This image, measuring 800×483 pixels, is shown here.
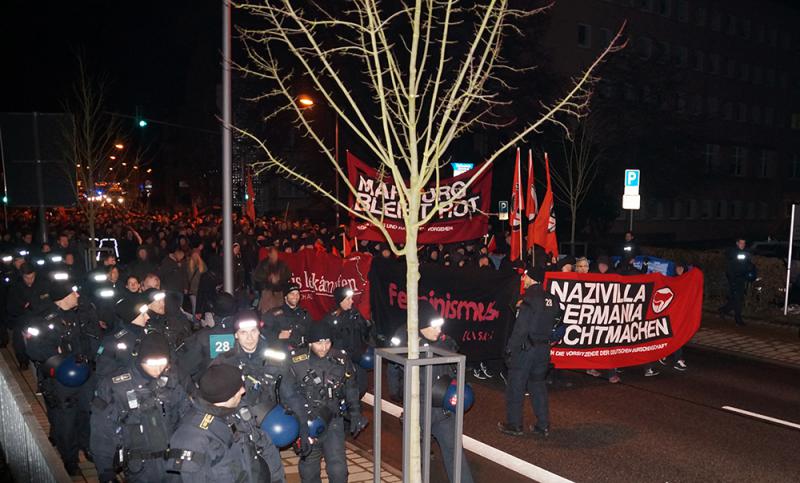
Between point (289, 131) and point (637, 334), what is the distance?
33497 millimetres

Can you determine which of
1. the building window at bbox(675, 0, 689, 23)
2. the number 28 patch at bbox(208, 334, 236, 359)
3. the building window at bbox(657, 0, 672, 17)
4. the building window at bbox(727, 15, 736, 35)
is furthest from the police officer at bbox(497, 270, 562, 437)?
the building window at bbox(727, 15, 736, 35)

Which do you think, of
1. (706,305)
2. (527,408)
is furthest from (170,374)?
(706,305)

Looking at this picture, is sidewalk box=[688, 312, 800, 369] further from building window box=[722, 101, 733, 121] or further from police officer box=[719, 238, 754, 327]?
building window box=[722, 101, 733, 121]

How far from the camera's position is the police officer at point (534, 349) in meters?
7.97

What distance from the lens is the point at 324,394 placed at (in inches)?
229

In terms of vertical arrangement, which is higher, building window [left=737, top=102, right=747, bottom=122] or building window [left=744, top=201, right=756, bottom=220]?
building window [left=737, top=102, right=747, bottom=122]

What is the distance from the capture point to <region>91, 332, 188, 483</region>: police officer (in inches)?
194

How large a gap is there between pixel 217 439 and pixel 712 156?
188 ft

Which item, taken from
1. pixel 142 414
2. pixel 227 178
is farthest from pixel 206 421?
pixel 227 178

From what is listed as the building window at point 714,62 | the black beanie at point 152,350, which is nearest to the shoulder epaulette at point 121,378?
the black beanie at point 152,350

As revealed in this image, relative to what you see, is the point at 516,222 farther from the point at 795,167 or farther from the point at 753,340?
the point at 795,167

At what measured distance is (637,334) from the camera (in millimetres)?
11109

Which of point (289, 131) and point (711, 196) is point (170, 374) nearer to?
point (289, 131)

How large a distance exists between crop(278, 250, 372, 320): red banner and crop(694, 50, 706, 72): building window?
49.3 meters
